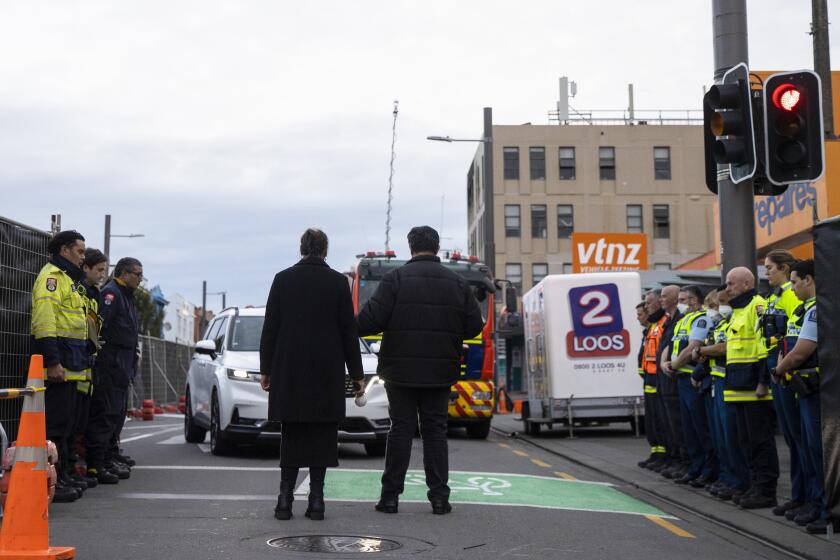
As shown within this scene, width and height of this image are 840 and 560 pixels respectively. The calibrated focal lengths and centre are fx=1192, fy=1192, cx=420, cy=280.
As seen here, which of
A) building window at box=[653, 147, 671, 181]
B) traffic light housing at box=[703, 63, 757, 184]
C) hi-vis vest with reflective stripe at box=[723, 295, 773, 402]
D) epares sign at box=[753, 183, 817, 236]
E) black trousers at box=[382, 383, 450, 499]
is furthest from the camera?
building window at box=[653, 147, 671, 181]

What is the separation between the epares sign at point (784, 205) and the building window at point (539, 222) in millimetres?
38396

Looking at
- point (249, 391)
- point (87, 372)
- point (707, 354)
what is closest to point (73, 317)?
point (87, 372)

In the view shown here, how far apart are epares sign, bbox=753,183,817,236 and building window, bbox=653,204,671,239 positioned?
125 ft

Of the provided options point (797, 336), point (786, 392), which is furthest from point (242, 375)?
point (797, 336)

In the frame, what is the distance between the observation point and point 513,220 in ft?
207

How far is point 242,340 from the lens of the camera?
48.3ft

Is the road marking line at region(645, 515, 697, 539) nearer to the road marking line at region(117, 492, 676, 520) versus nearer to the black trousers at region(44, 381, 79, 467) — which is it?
the road marking line at region(117, 492, 676, 520)

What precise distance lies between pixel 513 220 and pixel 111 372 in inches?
2081

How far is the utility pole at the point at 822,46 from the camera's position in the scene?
20391 mm

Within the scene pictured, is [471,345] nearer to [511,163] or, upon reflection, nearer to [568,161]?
[511,163]

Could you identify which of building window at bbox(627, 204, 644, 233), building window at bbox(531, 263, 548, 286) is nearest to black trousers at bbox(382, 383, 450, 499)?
building window at bbox(531, 263, 548, 286)

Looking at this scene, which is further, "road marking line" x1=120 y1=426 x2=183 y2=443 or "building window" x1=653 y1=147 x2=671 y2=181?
"building window" x1=653 y1=147 x2=671 y2=181

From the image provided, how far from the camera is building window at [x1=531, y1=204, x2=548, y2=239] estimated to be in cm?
6291

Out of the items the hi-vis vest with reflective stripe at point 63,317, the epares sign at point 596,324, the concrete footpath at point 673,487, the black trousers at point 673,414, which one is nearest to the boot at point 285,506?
the hi-vis vest with reflective stripe at point 63,317
